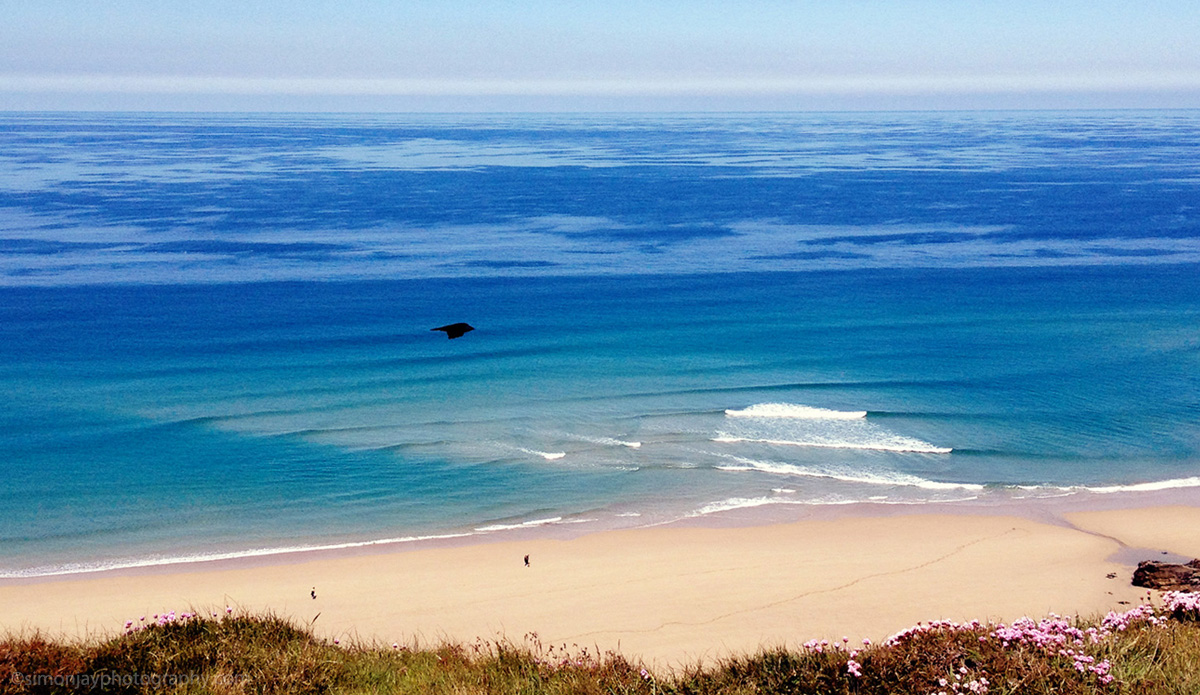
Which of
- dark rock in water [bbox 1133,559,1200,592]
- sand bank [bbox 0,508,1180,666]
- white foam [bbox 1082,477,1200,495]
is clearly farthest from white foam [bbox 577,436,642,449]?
dark rock in water [bbox 1133,559,1200,592]

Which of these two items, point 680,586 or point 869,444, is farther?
point 869,444

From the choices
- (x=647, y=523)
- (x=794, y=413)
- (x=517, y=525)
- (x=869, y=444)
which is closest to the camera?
(x=647, y=523)

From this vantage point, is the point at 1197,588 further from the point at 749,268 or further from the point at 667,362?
the point at 749,268

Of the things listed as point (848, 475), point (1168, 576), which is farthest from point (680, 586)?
point (1168, 576)

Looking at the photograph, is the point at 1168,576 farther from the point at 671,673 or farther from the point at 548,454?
the point at 548,454

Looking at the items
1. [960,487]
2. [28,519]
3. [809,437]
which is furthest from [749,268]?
[28,519]

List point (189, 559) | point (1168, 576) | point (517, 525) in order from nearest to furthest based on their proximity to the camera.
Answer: point (1168, 576) < point (189, 559) < point (517, 525)

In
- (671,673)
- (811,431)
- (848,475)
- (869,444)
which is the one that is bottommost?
(848,475)
